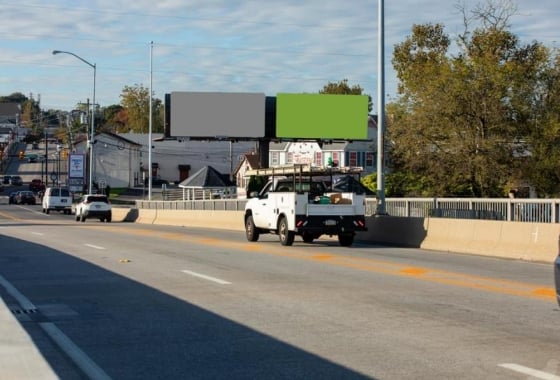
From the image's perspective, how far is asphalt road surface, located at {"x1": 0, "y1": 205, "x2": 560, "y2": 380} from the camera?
758 centimetres

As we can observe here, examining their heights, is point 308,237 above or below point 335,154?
below

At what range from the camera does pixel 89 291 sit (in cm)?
1298

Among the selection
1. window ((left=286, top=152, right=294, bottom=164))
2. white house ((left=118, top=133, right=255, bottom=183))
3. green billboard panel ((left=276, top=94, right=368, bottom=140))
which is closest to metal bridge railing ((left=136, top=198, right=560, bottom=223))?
green billboard panel ((left=276, top=94, right=368, bottom=140))

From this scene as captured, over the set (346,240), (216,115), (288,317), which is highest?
(216,115)

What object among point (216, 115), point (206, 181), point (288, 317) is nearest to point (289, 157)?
point (206, 181)

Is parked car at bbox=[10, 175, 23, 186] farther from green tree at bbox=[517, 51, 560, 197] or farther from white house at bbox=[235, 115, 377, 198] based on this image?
green tree at bbox=[517, 51, 560, 197]

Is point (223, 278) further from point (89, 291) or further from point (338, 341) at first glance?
point (338, 341)

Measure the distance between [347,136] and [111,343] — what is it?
59.7m

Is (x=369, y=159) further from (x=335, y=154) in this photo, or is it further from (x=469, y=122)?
(x=469, y=122)

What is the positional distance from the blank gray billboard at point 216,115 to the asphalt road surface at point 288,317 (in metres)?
48.3

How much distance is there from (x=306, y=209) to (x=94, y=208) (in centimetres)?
3159

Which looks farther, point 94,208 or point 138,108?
point 138,108

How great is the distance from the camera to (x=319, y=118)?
220 ft

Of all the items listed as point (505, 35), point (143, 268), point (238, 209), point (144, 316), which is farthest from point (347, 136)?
point (144, 316)
